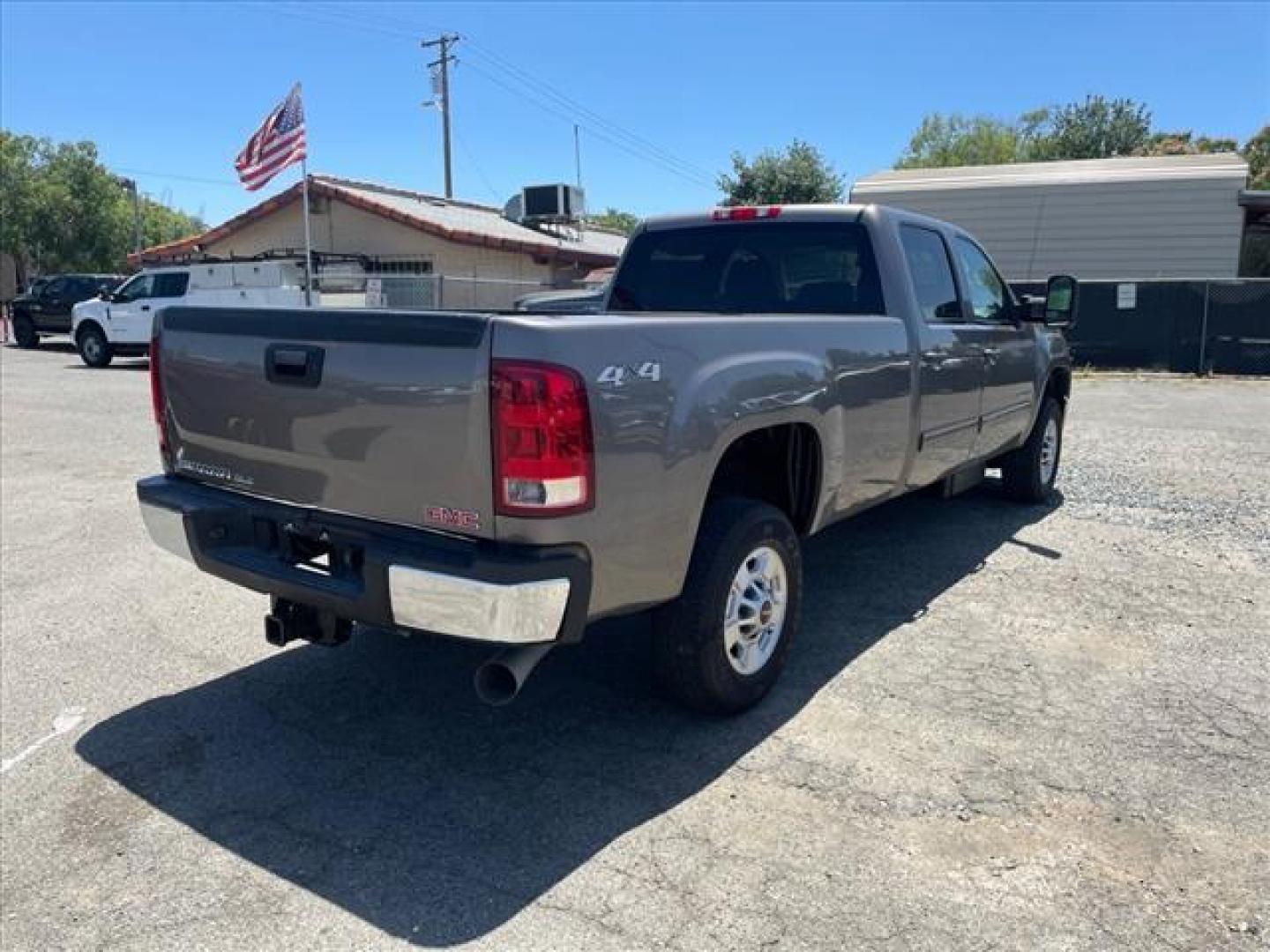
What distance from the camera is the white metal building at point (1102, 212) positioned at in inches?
751

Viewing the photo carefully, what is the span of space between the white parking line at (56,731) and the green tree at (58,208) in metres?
54.8

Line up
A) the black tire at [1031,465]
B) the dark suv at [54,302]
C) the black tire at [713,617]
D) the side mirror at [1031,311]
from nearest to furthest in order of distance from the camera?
1. the black tire at [713,617]
2. the side mirror at [1031,311]
3. the black tire at [1031,465]
4. the dark suv at [54,302]

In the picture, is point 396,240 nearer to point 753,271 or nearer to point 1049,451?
point 1049,451

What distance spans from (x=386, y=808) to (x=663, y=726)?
3.57ft

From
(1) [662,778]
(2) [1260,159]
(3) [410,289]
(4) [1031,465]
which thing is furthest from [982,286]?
(2) [1260,159]

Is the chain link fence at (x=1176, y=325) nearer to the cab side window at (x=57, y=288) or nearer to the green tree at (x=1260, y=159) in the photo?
the cab side window at (x=57, y=288)

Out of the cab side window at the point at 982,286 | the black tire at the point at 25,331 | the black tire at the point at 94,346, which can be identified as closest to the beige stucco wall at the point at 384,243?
the black tire at the point at 25,331

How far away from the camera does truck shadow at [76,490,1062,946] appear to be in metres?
2.90

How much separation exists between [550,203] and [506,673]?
26.5 m

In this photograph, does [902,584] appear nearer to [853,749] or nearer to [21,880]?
[853,749]

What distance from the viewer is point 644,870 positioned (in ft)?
9.46

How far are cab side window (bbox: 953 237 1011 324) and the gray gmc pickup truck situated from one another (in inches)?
42.3

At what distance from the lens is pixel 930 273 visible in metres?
5.38

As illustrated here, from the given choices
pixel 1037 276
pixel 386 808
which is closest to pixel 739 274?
pixel 386 808
